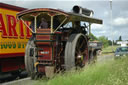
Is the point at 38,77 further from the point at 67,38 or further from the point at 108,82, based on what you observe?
the point at 108,82

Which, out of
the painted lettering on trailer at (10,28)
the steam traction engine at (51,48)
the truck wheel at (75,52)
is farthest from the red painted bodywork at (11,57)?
the truck wheel at (75,52)

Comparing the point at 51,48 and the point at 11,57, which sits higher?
the point at 51,48

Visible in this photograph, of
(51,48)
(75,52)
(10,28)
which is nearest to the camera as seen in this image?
(51,48)

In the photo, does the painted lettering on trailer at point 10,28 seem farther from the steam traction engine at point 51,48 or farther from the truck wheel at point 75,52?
the truck wheel at point 75,52

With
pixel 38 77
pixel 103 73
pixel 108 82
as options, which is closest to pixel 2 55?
pixel 38 77

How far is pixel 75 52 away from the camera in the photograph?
8.26 meters

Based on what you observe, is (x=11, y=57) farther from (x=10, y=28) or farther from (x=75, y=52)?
(x=75, y=52)

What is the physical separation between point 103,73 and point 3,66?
4.62 metres

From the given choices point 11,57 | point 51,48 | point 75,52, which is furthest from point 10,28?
point 75,52

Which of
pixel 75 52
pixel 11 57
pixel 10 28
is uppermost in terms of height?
pixel 10 28

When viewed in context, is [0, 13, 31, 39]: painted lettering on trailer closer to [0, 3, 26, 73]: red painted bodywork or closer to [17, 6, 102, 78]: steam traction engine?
[0, 3, 26, 73]: red painted bodywork

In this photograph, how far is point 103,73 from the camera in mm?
6844

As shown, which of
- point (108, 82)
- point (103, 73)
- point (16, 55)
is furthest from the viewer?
point (16, 55)

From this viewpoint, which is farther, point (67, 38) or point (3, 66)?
point (3, 66)
